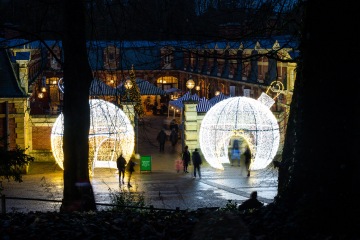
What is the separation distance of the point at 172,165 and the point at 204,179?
4.37 meters

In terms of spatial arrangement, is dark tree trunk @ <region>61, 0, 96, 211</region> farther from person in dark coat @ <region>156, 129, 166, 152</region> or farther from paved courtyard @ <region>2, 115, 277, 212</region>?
person in dark coat @ <region>156, 129, 166, 152</region>

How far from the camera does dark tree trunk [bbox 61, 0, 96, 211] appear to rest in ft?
48.9

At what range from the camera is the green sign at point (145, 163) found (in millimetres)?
31172

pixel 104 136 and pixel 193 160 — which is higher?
pixel 104 136

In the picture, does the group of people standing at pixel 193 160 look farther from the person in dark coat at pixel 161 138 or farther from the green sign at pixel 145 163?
the person in dark coat at pixel 161 138

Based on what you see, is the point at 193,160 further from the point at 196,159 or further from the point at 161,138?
the point at 161,138

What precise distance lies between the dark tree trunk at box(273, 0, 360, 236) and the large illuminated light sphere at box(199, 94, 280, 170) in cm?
1998

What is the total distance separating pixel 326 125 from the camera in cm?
1002

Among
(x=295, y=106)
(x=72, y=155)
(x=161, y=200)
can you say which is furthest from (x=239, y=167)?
(x=295, y=106)

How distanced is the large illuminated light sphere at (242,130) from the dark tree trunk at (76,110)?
16.1 m

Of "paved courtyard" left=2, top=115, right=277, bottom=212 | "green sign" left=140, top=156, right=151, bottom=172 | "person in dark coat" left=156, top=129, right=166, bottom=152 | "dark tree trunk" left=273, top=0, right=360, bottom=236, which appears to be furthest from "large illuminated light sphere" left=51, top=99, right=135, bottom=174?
"dark tree trunk" left=273, top=0, right=360, bottom=236

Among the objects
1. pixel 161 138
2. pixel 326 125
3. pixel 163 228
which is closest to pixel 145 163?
pixel 161 138

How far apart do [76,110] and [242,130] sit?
16.7 m

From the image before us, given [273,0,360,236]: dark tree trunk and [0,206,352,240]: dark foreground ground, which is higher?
[273,0,360,236]: dark tree trunk
